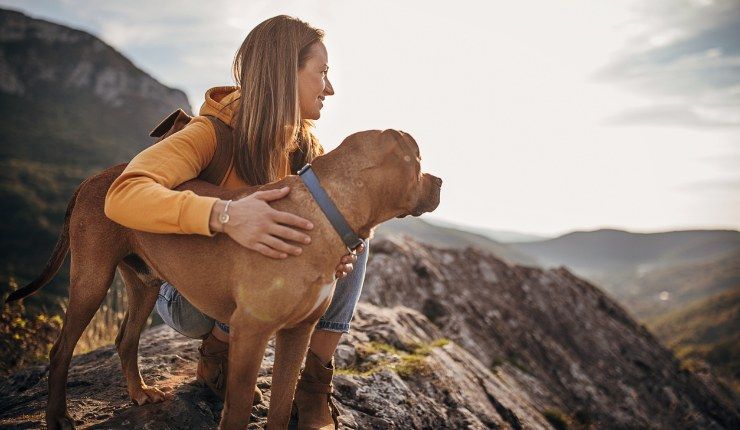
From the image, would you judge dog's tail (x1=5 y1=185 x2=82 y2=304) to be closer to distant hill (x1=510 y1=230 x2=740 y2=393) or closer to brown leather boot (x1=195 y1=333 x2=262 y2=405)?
brown leather boot (x1=195 y1=333 x2=262 y2=405)

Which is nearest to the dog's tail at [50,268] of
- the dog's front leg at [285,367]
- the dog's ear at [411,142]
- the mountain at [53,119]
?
the dog's front leg at [285,367]

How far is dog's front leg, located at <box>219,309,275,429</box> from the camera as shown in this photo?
6.46 feet

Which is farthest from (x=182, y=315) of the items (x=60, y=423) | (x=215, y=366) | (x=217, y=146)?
(x=217, y=146)

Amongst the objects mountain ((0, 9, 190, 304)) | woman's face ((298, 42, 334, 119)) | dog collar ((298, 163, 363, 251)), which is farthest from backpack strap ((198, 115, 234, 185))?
mountain ((0, 9, 190, 304))

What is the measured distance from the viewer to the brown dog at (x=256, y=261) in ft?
6.51

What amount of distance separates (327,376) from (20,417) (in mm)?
1977

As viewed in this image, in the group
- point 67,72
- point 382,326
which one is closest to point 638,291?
point 382,326

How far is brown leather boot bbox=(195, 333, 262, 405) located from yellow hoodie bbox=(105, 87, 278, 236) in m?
1.29

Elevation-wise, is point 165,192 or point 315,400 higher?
point 165,192

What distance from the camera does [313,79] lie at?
2873 millimetres

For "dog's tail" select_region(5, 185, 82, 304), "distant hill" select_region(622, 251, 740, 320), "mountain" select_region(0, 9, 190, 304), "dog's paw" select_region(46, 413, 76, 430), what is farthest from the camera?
"distant hill" select_region(622, 251, 740, 320)

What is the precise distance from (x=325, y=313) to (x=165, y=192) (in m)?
1.49

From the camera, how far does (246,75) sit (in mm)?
2738

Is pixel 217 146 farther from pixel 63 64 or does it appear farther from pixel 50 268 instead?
pixel 63 64
